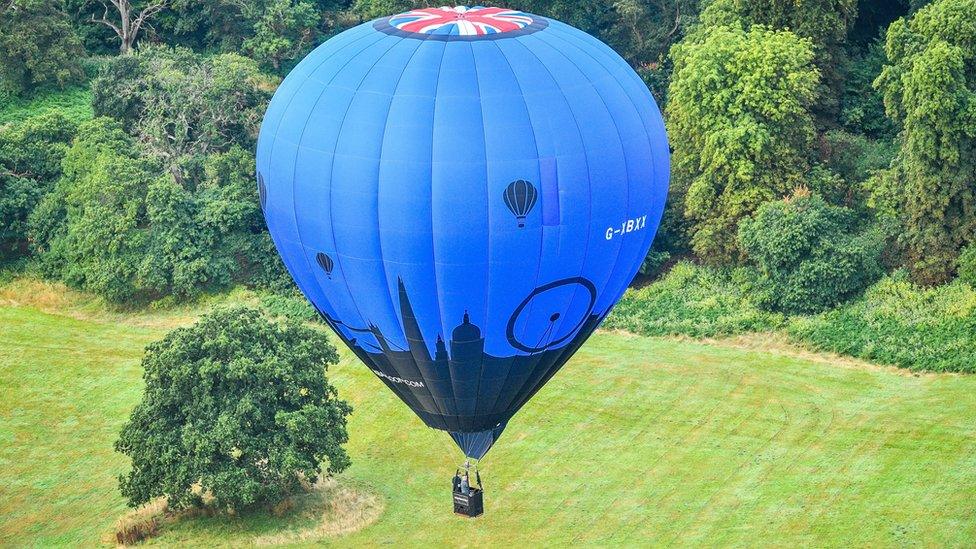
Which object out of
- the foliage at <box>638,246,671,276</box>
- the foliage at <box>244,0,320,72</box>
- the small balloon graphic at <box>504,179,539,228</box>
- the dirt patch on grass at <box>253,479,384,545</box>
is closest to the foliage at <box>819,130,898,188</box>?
the foliage at <box>638,246,671,276</box>

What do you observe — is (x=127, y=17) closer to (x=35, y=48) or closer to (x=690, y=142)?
(x=35, y=48)

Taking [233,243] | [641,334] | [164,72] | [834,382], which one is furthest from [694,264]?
[164,72]

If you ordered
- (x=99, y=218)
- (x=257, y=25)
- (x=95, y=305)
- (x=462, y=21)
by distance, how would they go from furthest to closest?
(x=257, y=25) < (x=95, y=305) < (x=99, y=218) < (x=462, y=21)

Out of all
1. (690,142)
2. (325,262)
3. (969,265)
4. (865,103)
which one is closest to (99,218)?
(690,142)

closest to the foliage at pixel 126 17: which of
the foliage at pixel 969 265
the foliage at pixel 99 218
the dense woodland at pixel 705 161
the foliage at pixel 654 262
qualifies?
the dense woodland at pixel 705 161

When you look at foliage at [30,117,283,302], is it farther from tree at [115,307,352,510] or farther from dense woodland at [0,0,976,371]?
tree at [115,307,352,510]
